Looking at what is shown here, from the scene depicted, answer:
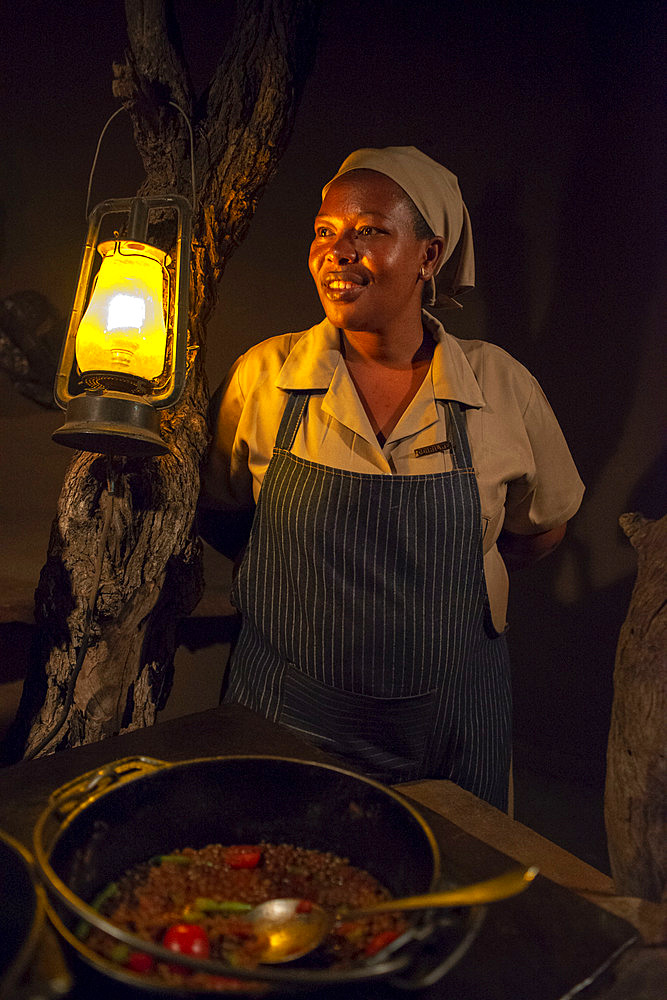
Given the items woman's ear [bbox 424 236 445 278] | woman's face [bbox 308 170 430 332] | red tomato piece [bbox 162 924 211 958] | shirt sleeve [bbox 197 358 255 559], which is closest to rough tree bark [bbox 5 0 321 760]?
shirt sleeve [bbox 197 358 255 559]

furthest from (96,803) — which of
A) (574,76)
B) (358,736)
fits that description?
(574,76)

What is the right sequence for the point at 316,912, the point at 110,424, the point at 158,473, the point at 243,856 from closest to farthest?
the point at 316,912, the point at 243,856, the point at 110,424, the point at 158,473

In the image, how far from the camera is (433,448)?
71.1 inches

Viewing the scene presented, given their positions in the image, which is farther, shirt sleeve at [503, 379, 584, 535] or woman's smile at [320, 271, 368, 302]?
shirt sleeve at [503, 379, 584, 535]

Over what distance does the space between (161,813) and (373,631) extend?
91 cm

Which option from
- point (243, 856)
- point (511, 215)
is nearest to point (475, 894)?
point (243, 856)

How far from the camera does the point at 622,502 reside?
3.08 metres

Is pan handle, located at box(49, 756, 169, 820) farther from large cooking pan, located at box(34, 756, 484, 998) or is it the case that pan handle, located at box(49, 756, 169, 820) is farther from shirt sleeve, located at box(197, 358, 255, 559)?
shirt sleeve, located at box(197, 358, 255, 559)

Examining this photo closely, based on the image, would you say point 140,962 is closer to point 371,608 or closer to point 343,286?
point 371,608

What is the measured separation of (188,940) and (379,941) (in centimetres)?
18

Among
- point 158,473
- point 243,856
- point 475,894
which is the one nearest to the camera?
point 475,894

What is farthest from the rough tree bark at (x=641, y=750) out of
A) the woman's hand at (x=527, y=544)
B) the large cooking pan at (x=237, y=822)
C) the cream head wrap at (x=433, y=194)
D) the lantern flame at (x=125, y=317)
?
the lantern flame at (x=125, y=317)

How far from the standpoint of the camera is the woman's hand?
2.21m

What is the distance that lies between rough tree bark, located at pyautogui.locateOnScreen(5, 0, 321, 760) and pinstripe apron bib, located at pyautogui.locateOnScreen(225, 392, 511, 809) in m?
0.25
